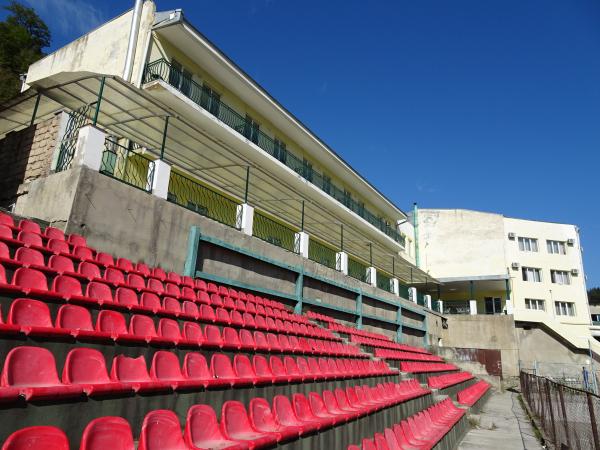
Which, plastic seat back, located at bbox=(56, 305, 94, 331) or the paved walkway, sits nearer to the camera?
plastic seat back, located at bbox=(56, 305, 94, 331)

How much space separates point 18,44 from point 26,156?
21.7 m

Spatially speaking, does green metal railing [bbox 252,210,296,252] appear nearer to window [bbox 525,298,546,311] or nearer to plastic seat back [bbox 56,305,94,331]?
plastic seat back [bbox 56,305,94,331]

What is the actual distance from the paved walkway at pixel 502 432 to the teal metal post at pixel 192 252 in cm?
599

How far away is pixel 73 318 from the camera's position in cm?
377

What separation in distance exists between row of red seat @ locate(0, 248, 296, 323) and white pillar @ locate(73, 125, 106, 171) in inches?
83.8

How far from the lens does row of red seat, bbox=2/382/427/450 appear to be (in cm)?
205

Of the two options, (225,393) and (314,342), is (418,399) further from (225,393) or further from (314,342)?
(225,393)

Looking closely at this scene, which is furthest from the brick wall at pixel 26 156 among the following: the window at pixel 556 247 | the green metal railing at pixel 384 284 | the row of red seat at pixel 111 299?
the window at pixel 556 247

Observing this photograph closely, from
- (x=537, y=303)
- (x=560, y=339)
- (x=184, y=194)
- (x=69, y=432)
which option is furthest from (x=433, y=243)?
(x=69, y=432)

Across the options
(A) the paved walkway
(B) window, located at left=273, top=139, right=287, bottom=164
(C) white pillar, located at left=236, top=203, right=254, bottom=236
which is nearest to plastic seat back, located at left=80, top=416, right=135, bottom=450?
(A) the paved walkway

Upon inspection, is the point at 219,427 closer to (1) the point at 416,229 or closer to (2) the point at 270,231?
(2) the point at 270,231

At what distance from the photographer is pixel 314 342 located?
26.5 ft

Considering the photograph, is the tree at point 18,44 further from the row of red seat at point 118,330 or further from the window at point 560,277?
the window at point 560,277

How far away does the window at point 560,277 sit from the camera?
32625mm
